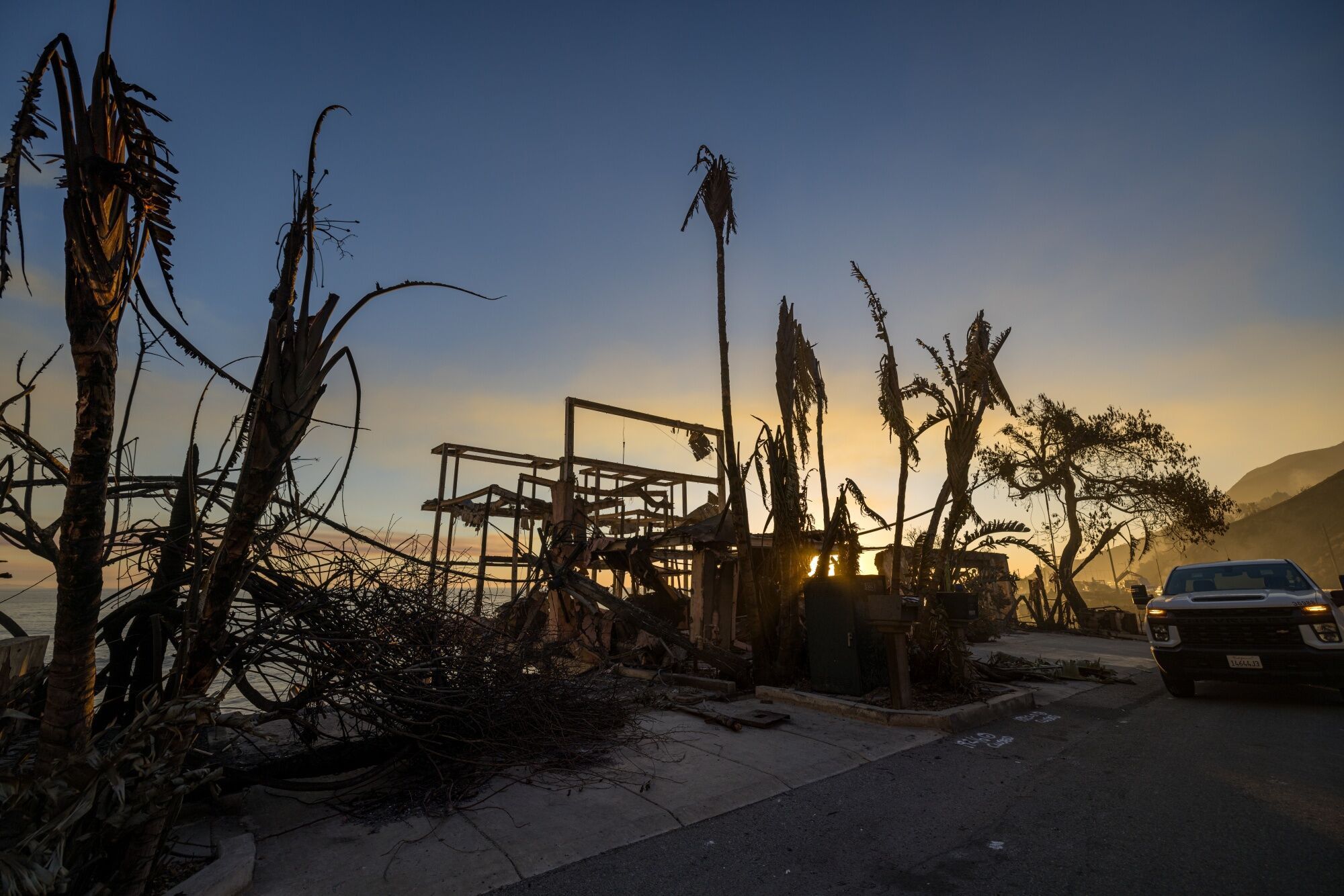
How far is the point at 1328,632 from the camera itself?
23.1 feet

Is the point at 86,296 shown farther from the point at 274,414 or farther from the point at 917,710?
the point at 917,710

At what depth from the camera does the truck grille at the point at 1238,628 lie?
7230 millimetres

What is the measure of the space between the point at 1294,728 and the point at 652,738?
6.75 metres

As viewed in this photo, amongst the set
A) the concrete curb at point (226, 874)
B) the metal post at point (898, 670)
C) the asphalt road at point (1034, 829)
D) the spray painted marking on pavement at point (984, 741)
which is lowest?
the asphalt road at point (1034, 829)

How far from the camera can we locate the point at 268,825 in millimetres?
3711

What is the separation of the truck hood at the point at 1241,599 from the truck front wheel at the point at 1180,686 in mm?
1010

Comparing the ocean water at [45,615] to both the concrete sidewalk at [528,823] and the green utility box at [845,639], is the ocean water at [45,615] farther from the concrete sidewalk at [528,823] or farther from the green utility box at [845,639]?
the green utility box at [845,639]

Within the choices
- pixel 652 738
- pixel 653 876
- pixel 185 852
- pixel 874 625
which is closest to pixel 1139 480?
pixel 874 625

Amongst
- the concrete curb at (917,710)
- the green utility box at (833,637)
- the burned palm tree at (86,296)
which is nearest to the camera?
the burned palm tree at (86,296)

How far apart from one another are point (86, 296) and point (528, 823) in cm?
367

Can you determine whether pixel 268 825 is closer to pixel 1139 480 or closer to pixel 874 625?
pixel 874 625

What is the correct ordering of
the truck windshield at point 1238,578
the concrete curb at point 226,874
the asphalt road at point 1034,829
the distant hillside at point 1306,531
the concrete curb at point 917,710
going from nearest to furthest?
the concrete curb at point 226,874 < the asphalt road at point 1034,829 < the concrete curb at point 917,710 < the truck windshield at point 1238,578 < the distant hillside at point 1306,531

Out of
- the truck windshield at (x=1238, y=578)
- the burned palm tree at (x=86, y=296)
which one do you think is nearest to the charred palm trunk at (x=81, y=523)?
the burned palm tree at (x=86, y=296)

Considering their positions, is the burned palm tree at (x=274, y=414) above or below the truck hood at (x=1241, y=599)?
above
